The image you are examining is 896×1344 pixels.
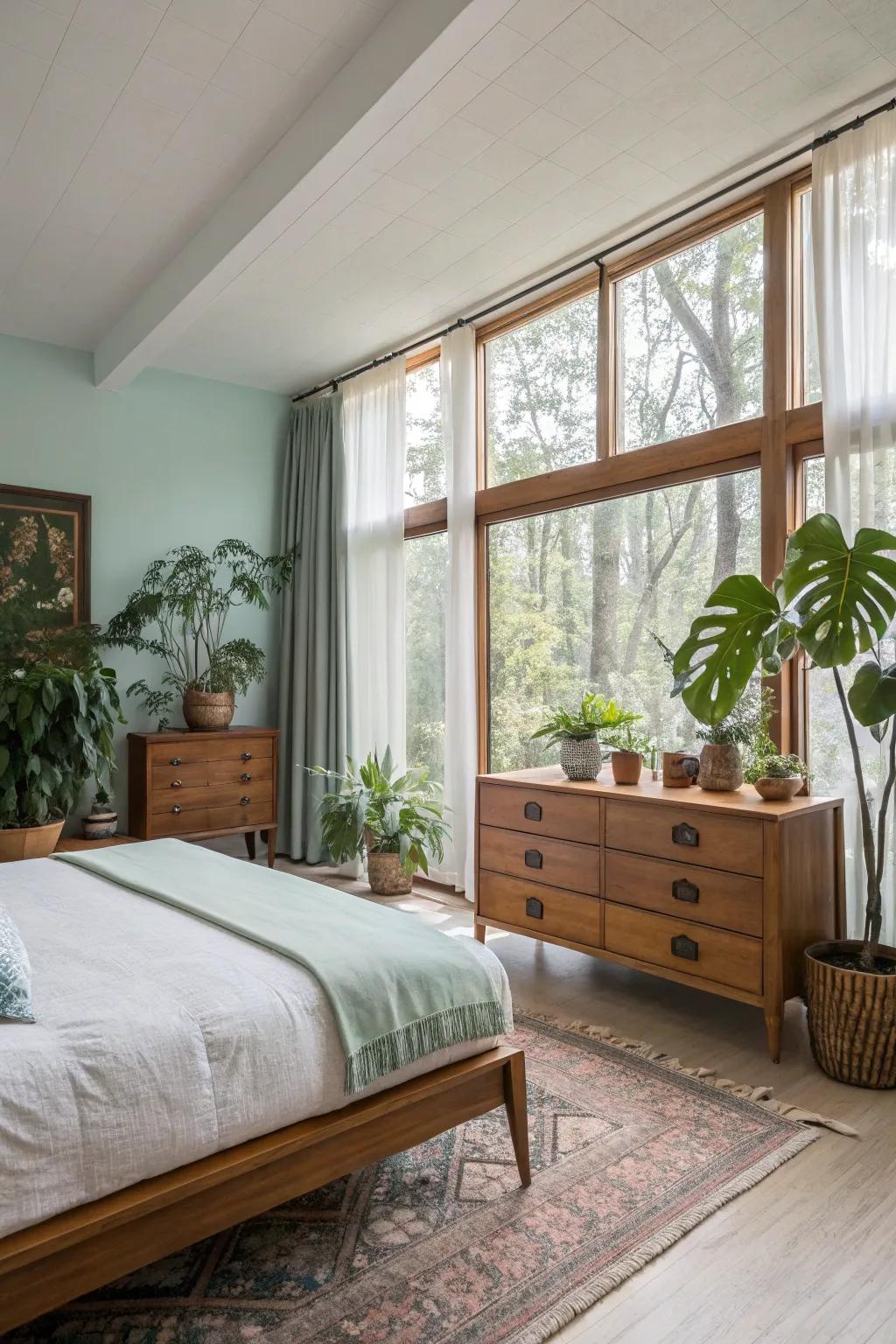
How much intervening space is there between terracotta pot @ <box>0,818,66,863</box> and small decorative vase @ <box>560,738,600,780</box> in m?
2.23

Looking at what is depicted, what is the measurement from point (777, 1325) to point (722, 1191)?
1.28 ft

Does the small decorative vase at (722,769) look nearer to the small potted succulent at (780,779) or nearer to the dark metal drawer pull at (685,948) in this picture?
the small potted succulent at (780,779)

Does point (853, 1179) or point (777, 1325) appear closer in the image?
point (777, 1325)

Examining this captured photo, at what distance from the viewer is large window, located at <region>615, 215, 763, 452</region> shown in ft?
11.0

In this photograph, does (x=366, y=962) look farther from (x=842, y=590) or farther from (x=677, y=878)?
(x=842, y=590)

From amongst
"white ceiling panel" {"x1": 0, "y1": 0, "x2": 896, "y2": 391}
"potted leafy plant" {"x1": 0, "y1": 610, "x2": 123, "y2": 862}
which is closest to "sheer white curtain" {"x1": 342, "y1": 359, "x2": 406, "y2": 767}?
"white ceiling panel" {"x1": 0, "y1": 0, "x2": 896, "y2": 391}

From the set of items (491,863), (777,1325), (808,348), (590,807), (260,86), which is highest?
(260,86)

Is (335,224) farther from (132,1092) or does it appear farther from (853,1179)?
(853,1179)

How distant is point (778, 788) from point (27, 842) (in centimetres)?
305

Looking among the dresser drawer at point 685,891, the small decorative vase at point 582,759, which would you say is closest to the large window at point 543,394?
the small decorative vase at point 582,759

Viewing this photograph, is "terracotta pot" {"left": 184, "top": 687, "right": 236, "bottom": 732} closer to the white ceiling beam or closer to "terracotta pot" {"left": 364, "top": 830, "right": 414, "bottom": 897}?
"terracotta pot" {"left": 364, "top": 830, "right": 414, "bottom": 897}

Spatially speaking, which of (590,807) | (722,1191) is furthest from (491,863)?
(722,1191)

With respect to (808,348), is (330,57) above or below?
above

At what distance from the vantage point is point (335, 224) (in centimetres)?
342
